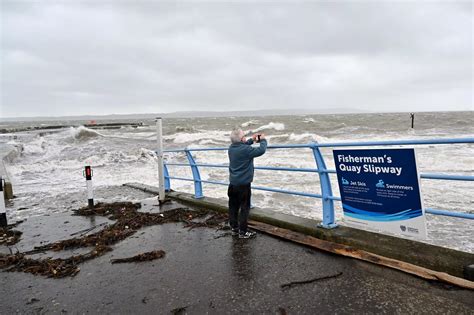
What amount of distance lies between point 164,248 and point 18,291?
5.82 feet

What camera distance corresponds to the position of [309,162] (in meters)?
16.6

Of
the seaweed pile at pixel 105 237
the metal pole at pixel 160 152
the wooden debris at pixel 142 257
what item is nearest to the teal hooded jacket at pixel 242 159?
the seaweed pile at pixel 105 237

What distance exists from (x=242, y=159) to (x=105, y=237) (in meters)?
2.54

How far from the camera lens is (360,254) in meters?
3.98

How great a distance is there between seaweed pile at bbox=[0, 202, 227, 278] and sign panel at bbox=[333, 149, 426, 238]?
2429mm

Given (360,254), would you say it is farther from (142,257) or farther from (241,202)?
(142,257)

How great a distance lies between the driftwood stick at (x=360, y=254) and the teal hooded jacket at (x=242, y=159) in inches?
33.9

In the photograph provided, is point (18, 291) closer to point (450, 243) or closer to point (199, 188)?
point (199, 188)

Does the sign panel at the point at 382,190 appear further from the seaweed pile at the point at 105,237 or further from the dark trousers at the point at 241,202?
the seaweed pile at the point at 105,237

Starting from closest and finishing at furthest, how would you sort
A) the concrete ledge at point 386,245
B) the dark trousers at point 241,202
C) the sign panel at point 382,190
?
the concrete ledge at point 386,245, the sign panel at point 382,190, the dark trousers at point 241,202

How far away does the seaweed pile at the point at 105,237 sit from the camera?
14.4ft

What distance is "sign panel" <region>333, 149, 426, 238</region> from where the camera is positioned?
361cm

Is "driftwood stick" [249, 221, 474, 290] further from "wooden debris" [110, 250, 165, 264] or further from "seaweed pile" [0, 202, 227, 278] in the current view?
"wooden debris" [110, 250, 165, 264]

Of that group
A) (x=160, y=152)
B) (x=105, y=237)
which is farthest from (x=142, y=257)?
(x=160, y=152)
